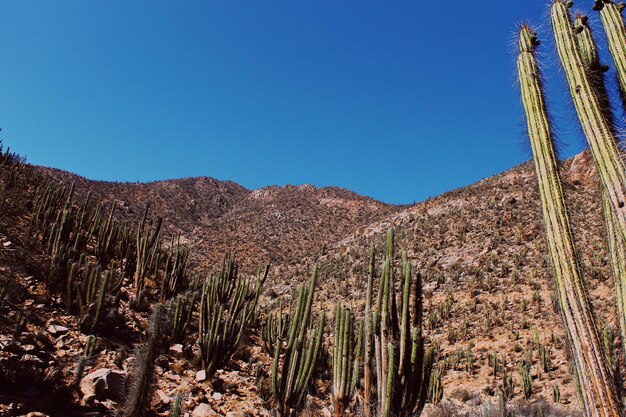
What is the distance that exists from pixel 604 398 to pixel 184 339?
632 cm

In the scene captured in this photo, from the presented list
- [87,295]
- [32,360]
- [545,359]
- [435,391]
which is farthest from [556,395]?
[32,360]

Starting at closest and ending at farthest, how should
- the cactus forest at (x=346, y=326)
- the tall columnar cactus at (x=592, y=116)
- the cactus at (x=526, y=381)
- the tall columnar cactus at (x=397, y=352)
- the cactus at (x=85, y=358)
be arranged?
1. the tall columnar cactus at (x=592, y=116)
2. the cactus forest at (x=346, y=326)
3. the tall columnar cactus at (x=397, y=352)
4. the cactus at (x=85, y=358)
5. the cactus at (x=526, y=381)

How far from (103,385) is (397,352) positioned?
3.48 m

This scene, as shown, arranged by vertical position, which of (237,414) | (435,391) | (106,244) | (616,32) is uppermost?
(616,32)

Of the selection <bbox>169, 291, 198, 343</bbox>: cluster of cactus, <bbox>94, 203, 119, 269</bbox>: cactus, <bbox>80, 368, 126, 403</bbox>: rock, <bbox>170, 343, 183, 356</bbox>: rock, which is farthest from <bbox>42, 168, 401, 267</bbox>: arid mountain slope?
<bbox>80, 368, 126, 403</bbox>: rock

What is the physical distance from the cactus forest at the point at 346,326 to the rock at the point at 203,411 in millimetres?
55

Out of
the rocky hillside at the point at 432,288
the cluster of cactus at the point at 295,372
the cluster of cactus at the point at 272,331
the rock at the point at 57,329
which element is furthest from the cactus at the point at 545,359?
the rock at the point at 57,329

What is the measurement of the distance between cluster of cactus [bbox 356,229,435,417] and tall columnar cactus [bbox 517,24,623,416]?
165 cm

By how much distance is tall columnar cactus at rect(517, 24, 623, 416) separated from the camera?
2.87m

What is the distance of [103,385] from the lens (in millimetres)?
4754

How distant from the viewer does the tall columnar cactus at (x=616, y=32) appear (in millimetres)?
3691

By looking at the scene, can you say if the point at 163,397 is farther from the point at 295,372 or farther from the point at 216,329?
the point at 295,372

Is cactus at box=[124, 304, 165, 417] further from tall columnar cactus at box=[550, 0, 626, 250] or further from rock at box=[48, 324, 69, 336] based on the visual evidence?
tall columnar cactus at box=[550, 0, 626, 250]

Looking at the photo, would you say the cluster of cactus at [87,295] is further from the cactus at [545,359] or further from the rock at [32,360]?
the cactus at [545,359]
